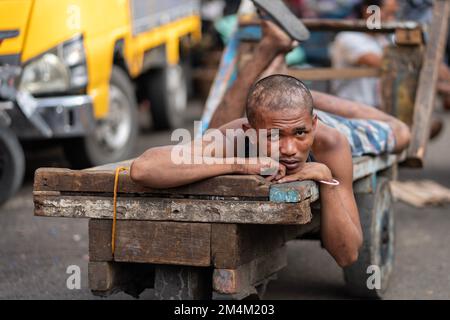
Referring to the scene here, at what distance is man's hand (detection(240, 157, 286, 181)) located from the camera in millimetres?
3592

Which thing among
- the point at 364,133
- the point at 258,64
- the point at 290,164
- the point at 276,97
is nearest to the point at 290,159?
the point at 290,164

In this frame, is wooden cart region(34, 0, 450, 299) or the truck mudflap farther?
the truck mudflap

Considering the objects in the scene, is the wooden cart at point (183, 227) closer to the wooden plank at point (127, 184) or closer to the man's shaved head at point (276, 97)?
the wooden plank at point (127, 184)

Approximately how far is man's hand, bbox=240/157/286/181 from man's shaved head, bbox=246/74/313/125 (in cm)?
21

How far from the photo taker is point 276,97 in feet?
12.1

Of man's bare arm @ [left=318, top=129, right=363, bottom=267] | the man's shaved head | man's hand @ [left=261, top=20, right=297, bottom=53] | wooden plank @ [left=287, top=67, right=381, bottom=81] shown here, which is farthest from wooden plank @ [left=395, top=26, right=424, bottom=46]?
the man's shaved head

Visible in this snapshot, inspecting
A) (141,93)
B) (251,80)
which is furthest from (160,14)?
(251,80)

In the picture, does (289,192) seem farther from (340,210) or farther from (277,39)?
(277,39)

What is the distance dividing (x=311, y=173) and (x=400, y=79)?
283 centimetres

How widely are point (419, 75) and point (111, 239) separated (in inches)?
128

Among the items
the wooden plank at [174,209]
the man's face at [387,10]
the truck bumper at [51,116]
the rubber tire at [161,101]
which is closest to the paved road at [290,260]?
the truck bumper at [51,116]

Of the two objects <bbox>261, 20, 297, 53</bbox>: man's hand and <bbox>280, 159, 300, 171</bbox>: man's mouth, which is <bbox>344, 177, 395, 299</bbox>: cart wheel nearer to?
<bbox>261, 20, 297, 53</bbox>: man's hand

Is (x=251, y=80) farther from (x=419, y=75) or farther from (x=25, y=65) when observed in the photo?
(x=25, y=65)
